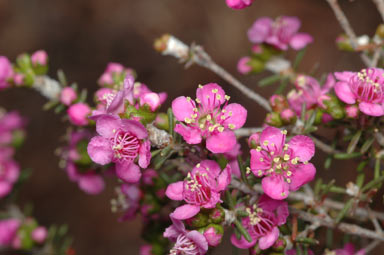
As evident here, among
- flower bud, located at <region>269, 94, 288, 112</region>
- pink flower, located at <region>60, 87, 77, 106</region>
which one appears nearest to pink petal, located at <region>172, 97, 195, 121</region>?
flower bud, located at <region>269, 94, 288, 112</region>

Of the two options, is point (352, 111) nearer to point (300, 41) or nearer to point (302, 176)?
point (302, 176)

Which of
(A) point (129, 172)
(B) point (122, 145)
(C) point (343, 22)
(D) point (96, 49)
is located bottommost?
(D) point (96, 49)

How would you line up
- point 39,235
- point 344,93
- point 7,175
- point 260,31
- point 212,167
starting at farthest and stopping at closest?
1. point 7,175
2. point 39,235
3. point 260,31
4. point 344,93
5. point 212,167

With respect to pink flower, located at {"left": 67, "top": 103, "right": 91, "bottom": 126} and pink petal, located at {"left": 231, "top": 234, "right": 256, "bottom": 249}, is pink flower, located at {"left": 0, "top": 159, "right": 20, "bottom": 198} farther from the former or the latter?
pink petal, located at {"left": 231, "top": 234, "right": 256, "bottom": 249}

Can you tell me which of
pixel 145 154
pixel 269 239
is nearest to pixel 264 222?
pixel 269 239

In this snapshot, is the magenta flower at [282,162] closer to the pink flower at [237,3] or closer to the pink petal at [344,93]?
the pink petal at [344,93]

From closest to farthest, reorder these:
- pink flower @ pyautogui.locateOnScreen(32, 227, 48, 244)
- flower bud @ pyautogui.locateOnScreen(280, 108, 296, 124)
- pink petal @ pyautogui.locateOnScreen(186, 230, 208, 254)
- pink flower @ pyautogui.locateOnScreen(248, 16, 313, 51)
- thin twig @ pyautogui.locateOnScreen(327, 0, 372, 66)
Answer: pink petal @ pyautogui.locateOnScreen(186, 230, 208, 254), flower bud @ pyautogui.locateOnScreen(280, 108, 296, 124), thin twig @ pyautogui.locateOnScreen(327, 0, 372, 66), pink flower @ pyautogui.locateOnScreen(248, 16, 313, 51), pink flower @ pyautogui.locateOnScreen(32, 227, 48, 244)
